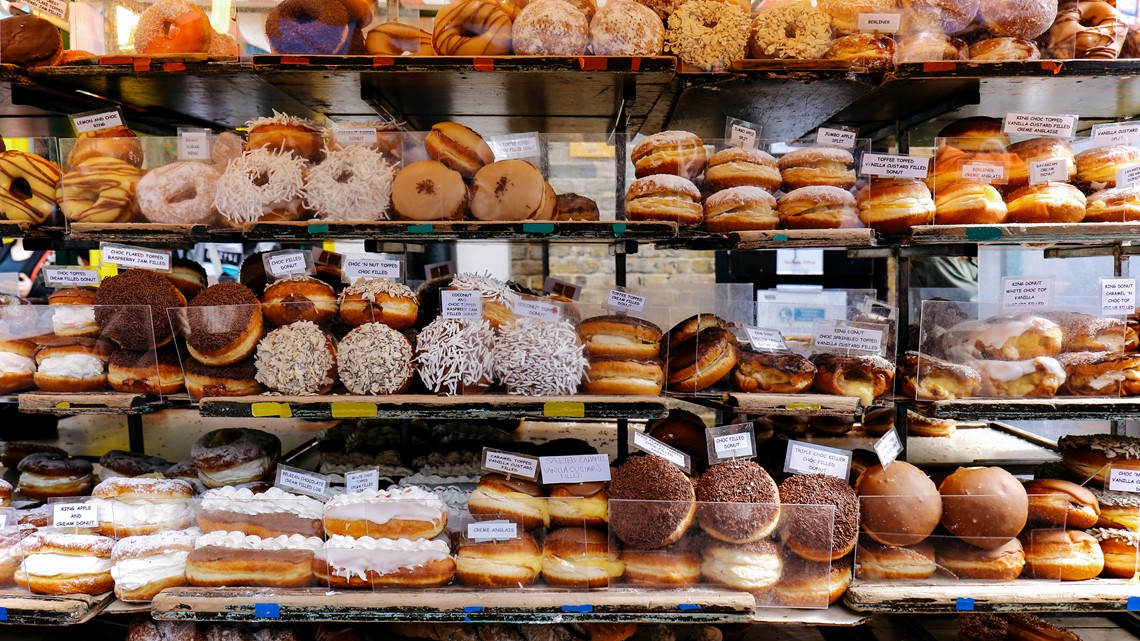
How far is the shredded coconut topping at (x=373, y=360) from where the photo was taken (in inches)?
87.7

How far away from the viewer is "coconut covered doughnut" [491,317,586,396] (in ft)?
7.44

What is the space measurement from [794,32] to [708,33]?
1.05 feet

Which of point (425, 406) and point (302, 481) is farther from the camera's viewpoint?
point (302, 481)

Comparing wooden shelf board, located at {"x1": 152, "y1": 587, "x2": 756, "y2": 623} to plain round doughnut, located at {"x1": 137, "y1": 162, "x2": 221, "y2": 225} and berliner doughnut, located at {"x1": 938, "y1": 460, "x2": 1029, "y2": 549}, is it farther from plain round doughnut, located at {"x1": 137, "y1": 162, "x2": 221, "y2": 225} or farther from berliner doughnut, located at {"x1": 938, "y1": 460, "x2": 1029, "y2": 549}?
plain round doughnut, located at {"x1": 137, "y1": 162, "x2": 221, "y2": 225}

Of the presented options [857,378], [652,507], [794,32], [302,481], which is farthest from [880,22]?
[302,481]

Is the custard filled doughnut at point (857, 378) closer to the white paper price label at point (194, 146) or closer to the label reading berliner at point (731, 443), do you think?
the label reading berliner at point (731, 443)

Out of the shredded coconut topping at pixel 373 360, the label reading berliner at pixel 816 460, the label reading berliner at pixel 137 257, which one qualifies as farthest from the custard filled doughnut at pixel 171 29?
the label reading berliner at pixel 816 460

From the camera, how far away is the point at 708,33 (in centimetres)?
231

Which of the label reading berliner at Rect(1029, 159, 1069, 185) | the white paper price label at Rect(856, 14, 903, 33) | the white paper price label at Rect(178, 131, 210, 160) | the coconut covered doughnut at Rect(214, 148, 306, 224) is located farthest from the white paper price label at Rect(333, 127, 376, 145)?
the label reading berliner at Rect(1029, 159, 1069, 185)

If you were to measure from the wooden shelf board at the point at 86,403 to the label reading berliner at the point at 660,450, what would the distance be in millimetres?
1697

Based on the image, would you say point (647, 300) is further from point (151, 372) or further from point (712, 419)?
point (712, 419)

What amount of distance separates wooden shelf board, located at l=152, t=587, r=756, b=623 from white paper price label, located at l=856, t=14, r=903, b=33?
1993 mm

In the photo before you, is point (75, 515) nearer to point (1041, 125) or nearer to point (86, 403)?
point (86, 403)

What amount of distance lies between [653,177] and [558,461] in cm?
106
